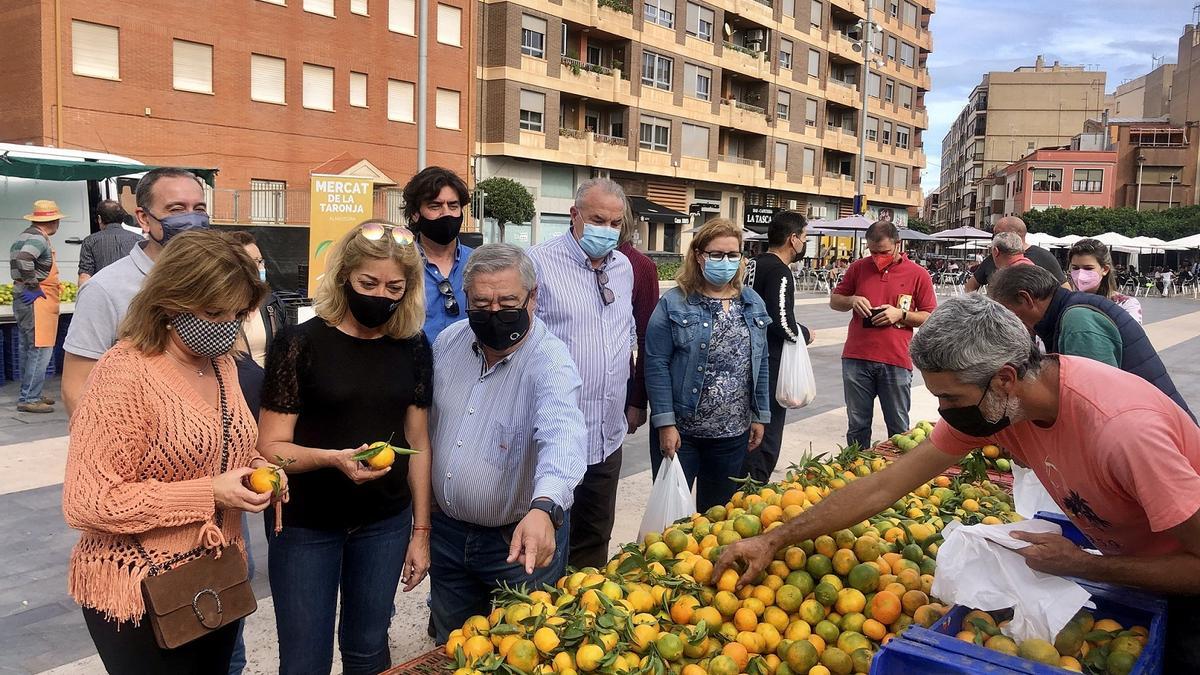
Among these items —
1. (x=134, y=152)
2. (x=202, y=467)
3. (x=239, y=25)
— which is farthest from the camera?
(x=239, y=25)

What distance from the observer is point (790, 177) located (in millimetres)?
43469

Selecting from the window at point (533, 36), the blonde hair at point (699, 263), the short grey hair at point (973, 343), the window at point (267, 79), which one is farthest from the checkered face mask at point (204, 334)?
the window at point (533, 36)

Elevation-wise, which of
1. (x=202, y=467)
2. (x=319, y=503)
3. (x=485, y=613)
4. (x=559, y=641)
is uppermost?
(x=202, y=467)

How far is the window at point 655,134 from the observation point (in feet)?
116

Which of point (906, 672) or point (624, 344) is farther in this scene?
point (624, 344)

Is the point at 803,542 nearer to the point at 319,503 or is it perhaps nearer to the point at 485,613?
the point at 485,613

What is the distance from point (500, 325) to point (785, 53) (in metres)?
43.0

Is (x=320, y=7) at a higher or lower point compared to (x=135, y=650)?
higher

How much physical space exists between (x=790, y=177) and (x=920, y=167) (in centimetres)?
1609

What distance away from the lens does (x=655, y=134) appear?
36.1 metres

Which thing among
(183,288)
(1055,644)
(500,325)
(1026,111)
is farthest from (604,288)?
(1026,111)

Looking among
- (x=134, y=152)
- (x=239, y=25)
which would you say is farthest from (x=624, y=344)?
(x=239, y=25)

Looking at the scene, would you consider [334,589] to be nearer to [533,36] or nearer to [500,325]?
[500,325]

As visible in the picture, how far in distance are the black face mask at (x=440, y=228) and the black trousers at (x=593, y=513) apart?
1.29m
